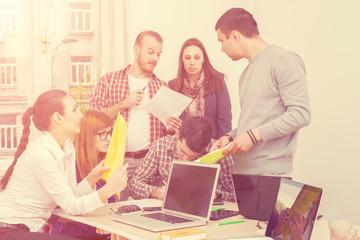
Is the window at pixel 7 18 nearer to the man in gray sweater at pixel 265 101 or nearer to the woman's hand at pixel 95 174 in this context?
the woman's hand at pixel 95 174

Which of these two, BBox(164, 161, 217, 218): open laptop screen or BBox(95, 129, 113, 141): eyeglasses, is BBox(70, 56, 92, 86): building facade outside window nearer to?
BBox(95, 129, 113, 141): eyeglasses

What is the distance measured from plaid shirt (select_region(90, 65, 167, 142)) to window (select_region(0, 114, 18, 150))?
90 centimetres

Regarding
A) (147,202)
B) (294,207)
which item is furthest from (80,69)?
(294,207)

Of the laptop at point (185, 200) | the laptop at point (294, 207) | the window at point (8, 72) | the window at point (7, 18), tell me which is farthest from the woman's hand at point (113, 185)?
the window at point (7, 18)

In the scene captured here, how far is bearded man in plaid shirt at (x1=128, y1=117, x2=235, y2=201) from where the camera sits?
88.0 inches

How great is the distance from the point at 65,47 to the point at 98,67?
1.00 ft

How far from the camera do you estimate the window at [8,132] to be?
3342 millimetres

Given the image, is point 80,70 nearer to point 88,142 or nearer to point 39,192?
point 88,142

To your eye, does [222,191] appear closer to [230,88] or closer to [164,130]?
[164,130]

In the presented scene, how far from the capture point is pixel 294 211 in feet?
4.44

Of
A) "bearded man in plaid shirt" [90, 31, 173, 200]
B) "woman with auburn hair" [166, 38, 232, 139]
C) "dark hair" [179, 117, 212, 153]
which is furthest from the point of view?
"woman with auburn hair" [166, 38, 232, 139]

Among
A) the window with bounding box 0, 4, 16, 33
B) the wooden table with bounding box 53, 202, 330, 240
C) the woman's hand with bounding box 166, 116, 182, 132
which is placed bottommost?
the wooden table with bounding box 53, 202, 330, 240

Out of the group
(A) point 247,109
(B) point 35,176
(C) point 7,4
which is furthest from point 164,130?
(C) point 7,4

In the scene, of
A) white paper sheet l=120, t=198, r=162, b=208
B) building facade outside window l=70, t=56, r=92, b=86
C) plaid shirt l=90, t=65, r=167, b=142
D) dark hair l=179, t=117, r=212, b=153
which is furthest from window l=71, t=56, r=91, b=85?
white paper sheet l=120, t=198, r=162, b=208
